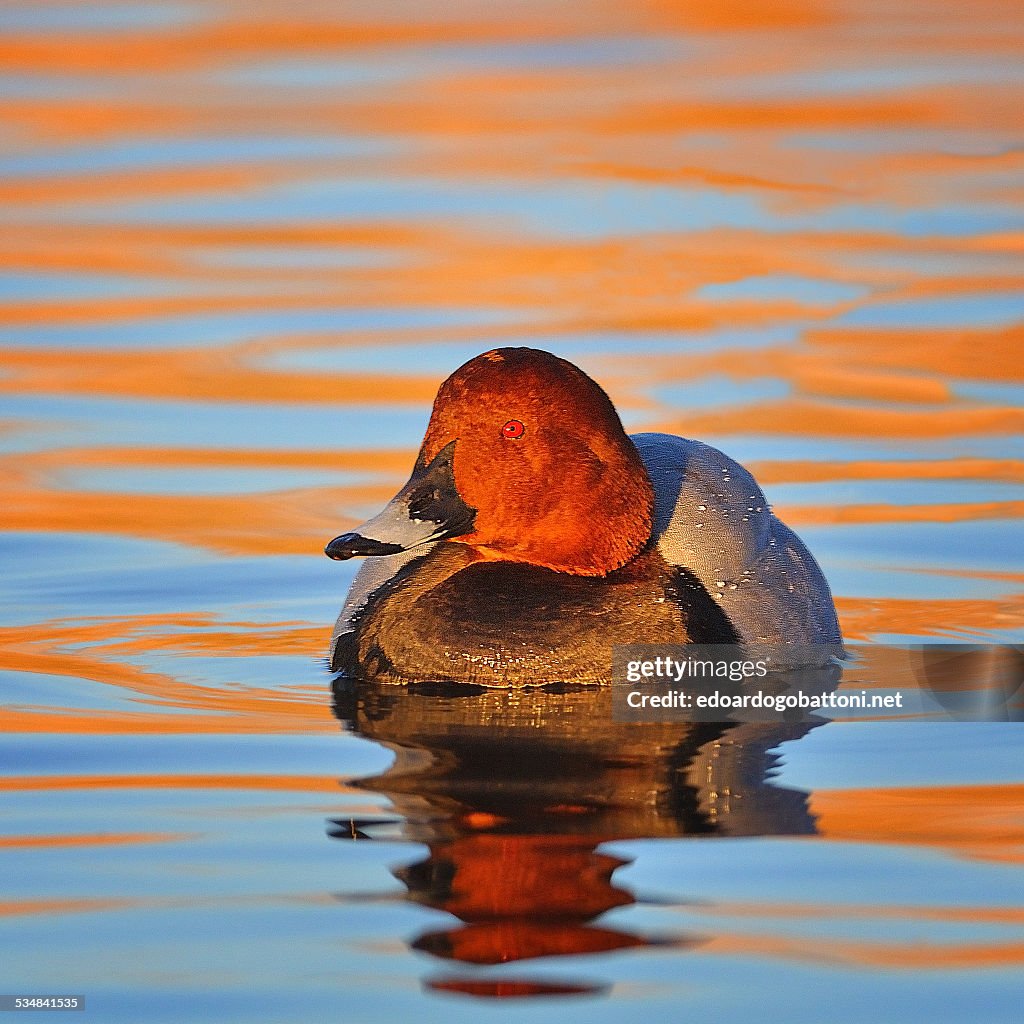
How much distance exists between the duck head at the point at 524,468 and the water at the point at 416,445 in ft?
1.71

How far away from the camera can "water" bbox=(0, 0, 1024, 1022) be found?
436cm

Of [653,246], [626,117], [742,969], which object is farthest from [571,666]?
[626,117]

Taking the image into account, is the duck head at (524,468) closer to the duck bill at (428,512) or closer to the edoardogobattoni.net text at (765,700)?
the duck bill at (428,512)

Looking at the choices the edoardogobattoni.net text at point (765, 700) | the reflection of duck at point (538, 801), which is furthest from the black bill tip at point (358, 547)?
the edoardogobattoni.net text at point (765, 700)

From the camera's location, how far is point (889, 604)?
7.89 metres

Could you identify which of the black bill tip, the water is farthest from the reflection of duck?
the black bill tip

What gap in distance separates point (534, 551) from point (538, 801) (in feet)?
4.71

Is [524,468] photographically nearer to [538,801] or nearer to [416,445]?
[538,801]

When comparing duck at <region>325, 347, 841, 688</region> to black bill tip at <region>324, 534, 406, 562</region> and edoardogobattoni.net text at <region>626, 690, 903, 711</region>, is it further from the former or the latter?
edoardogobattoni.net text at <region>626, 690, 903, 711</region>

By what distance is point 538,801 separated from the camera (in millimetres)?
5262

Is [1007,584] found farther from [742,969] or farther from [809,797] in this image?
[742,969]

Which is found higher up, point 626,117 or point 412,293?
point 626,117

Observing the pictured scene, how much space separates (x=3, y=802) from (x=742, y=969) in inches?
79.9

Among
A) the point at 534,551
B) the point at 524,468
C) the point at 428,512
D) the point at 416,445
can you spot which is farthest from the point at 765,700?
the point at 416,445
